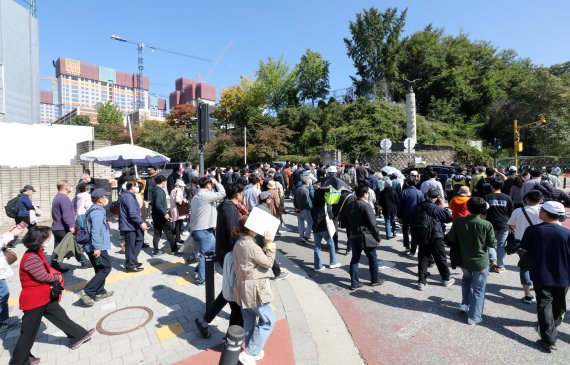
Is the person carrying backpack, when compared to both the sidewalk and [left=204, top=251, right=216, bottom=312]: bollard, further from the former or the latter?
[left=204, top=251, right=216, bottom=312]: bollard

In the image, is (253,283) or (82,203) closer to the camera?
(253,283)

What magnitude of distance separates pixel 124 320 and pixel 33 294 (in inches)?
54.8

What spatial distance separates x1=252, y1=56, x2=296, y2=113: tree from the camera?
125ft

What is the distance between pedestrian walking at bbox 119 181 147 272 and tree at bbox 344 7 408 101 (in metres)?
32.8

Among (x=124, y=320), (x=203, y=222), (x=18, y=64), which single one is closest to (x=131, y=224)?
(x=203, y=222)

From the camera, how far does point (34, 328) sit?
3.48 m

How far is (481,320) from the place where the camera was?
439 centimetres

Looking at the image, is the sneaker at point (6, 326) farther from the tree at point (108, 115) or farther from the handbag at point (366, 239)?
the tree at point (108, 115)

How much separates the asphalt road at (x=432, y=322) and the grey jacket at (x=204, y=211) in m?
2.35

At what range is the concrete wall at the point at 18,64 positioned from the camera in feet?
47.2

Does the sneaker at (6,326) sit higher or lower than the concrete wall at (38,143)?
lower

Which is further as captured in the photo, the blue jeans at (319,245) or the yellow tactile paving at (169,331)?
the blue jeans at (319,245)

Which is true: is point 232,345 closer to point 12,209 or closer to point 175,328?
point 175,328

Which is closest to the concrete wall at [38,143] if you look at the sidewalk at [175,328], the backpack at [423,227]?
the sidewalk at [175,328]
